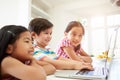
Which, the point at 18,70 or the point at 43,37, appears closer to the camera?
the point at 18,70

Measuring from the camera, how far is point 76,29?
116 cm

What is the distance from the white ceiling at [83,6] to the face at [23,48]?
2236 millimetres

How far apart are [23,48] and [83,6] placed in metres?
2.47

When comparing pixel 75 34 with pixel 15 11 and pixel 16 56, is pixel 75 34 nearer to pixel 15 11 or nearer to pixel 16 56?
pixel 16 56

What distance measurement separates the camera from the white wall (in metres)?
1.74

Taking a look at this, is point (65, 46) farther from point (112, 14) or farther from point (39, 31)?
point (112, 14)

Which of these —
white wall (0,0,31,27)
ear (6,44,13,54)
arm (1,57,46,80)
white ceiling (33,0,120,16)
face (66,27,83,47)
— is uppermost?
white ceiling (33,0,120,16)

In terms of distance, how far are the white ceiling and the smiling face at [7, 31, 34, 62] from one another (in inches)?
88.1

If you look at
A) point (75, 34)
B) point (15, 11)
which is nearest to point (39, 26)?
point (75, 34)

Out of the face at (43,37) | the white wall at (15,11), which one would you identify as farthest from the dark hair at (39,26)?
the white wall at (15,11)

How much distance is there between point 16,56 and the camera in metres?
0.59

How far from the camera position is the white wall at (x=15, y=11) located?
1744 mm

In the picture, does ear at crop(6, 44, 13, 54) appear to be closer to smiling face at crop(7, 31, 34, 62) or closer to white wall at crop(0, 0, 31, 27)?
smiling face at crop(7, 31, 34, 62)

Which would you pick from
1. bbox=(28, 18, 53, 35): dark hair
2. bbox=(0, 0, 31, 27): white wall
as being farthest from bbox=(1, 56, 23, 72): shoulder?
bbox=(0, 0, 31, 27): white wall
